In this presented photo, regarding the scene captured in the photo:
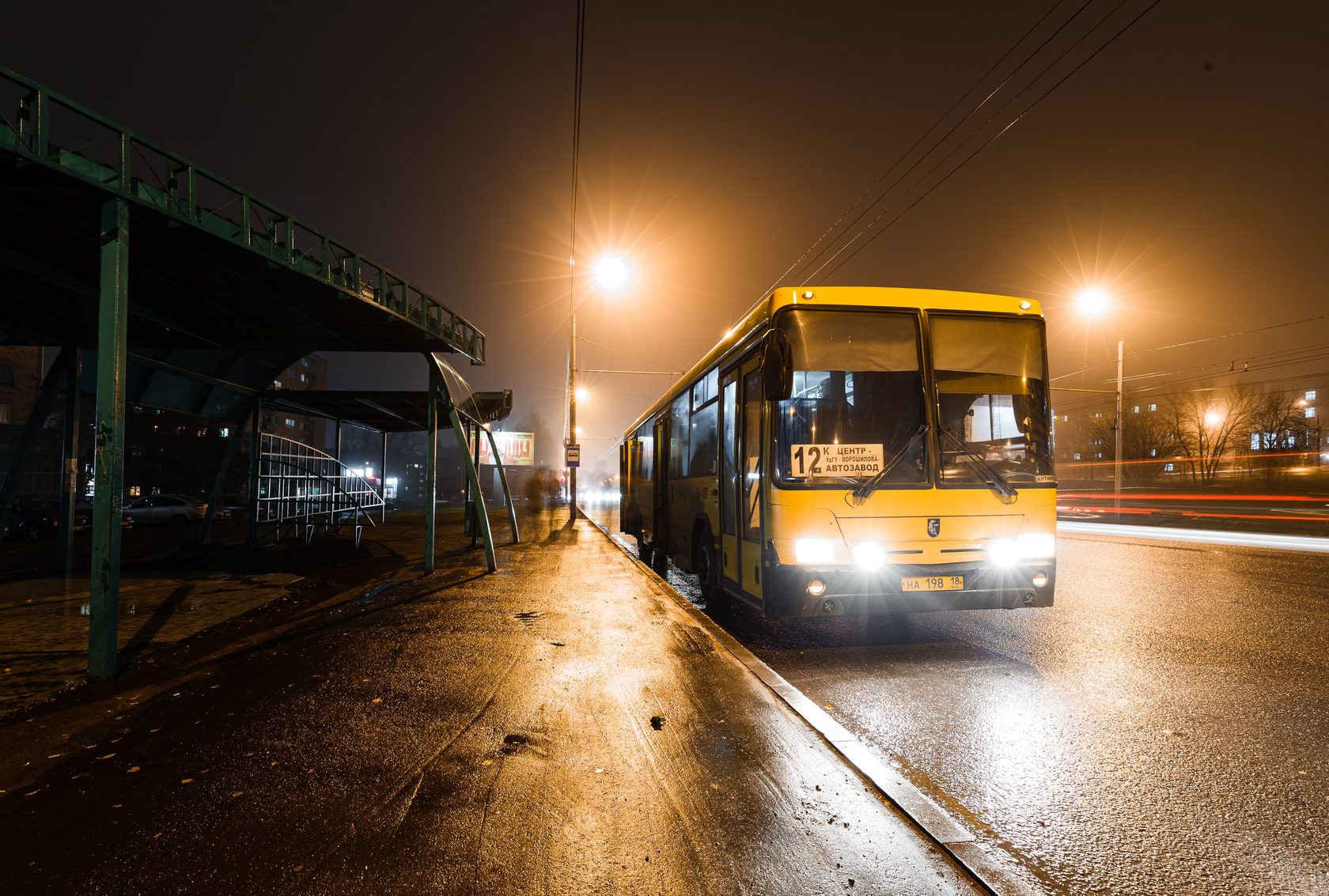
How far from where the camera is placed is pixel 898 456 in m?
6.21

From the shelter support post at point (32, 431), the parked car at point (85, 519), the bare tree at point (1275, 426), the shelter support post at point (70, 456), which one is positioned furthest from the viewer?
the bare tree at point (1275, 426)

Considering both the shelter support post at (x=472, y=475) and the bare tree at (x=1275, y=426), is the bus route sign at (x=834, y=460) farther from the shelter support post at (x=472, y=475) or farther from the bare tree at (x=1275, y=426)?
the bare tree at (x=1275, y=426)

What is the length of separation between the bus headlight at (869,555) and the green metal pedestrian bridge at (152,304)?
6331mm

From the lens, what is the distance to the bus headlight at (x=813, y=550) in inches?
239

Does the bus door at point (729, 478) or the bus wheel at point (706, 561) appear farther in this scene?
the bus wheel at point (706, 561)

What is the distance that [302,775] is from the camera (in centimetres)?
375

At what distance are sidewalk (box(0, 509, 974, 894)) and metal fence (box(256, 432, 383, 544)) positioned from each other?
1057 cm

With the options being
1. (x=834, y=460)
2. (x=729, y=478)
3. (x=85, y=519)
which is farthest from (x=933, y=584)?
(x=85, y=519)

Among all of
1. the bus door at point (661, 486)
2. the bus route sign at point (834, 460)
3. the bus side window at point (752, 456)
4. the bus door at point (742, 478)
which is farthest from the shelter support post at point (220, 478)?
the bus route sign at point (834, 460)

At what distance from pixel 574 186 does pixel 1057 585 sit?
549 inches

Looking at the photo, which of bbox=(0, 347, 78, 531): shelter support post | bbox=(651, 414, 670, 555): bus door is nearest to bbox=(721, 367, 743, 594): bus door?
bbox=(651, 414, 670, 555): bus door

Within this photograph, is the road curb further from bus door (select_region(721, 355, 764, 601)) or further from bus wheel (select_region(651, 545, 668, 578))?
bus wheel (select_region(651, 545, 668, 578))

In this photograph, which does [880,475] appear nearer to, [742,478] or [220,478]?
[742,478]

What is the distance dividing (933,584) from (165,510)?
3433 centimetres
